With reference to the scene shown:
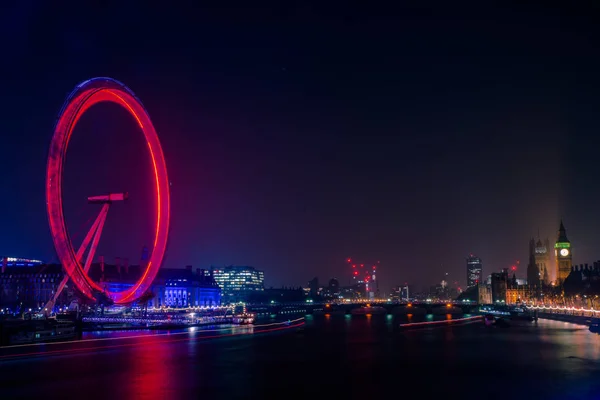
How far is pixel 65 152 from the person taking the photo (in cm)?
6256

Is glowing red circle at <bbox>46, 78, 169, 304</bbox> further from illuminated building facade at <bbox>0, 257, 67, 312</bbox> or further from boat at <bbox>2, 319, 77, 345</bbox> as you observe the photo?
illuminated building facade at <bbox>0, 257, 67, 312</bbox>

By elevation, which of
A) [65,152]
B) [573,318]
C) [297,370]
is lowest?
[573,318]

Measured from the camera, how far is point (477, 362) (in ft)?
186

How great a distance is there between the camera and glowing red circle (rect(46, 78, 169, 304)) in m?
61.8

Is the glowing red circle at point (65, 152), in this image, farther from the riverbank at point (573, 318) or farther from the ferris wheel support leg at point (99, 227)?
the riverbank at point (573, 318)

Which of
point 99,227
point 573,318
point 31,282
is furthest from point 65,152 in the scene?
point 31,282

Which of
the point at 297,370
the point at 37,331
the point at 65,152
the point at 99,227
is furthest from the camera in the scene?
the point at 99,227

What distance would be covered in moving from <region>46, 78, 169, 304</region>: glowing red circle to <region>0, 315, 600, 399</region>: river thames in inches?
401

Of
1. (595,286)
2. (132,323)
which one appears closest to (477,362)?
(132,323)

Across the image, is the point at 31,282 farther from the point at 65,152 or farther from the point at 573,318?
the point at 573,318

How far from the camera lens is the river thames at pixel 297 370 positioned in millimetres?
38469

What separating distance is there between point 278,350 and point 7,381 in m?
33.1

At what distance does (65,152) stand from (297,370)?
33259 millimetres

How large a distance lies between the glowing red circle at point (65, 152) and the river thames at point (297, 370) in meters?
10.2
